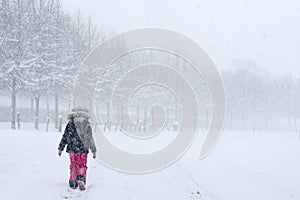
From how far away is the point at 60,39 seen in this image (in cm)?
2766

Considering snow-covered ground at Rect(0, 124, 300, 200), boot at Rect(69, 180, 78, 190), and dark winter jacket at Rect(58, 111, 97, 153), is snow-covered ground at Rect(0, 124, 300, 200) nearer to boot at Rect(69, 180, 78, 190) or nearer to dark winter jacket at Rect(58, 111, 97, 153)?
boot at Rect(69, 180, 78, 190)

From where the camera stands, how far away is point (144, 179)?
1041 centimetres

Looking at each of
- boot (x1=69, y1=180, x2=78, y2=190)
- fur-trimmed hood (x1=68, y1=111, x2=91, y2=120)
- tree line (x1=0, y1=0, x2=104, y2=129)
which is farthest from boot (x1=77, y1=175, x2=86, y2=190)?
tree line (x1=0, y1=0, x2=104, y2=129)

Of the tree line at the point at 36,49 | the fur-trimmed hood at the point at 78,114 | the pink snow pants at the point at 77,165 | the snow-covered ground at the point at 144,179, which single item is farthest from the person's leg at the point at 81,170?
the tree line at the point at 36,49

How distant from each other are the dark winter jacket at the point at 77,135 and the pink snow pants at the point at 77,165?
13cm

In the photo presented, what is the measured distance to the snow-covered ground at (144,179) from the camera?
8055mm

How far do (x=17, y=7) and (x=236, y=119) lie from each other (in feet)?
218

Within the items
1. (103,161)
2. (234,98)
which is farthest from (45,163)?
(234,98)

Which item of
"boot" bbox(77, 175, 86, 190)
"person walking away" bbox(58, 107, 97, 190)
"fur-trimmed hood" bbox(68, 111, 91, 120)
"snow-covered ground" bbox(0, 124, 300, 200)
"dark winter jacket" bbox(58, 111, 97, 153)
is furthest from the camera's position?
"fur-trimmed hood" bbox(68, 111, 91, 120)

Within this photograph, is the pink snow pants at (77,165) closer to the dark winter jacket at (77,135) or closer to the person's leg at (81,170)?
the person's leg at (81,170)

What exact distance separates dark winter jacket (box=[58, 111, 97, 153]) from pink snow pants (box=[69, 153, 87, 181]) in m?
0.13

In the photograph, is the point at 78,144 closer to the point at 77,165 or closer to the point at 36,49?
the point at 77,165

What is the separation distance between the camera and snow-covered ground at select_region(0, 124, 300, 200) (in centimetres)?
805

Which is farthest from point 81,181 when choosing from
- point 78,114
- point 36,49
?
point 36,49
